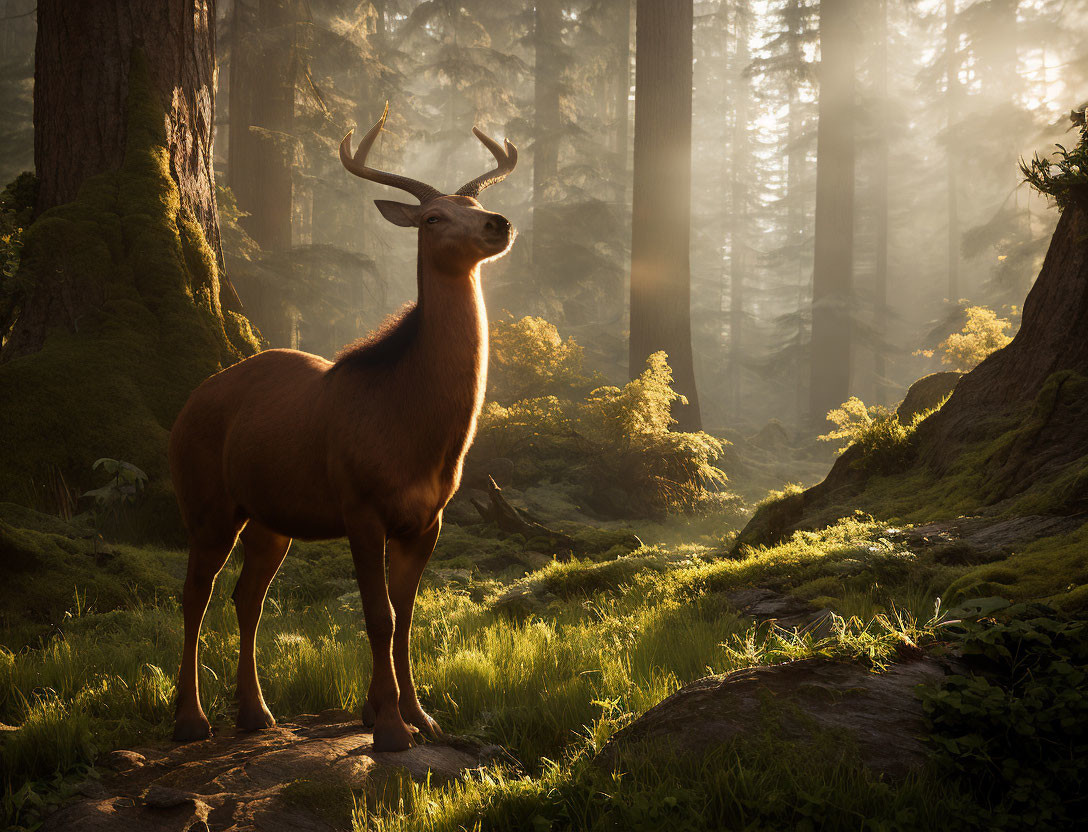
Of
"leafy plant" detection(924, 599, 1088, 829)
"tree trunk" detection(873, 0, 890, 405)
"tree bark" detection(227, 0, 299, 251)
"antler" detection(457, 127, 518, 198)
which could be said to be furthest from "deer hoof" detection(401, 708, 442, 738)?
"tree trunk" detection(873, 0, 890, 405)

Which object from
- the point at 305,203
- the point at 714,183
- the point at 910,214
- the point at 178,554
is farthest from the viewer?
the point at 714,183

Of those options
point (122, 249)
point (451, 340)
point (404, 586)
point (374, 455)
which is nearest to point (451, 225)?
point (451, 340)

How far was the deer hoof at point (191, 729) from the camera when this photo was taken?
3729 millimetres

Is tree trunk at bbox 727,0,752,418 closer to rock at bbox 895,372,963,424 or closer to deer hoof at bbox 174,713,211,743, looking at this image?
rock at bbox 895,372,963,424

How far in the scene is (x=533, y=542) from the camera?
Result: 30.3 ft

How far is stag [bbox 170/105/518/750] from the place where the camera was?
355cm

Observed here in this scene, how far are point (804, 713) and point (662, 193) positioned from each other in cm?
1597

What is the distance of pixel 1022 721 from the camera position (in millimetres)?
2568

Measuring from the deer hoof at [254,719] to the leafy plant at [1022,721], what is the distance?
3.15 meters

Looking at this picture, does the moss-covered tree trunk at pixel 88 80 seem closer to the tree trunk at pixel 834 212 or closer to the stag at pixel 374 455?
the stag at pixel 374 455

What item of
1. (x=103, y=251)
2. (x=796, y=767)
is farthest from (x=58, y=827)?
(x=103, y=251)

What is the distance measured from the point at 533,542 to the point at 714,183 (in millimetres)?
52768

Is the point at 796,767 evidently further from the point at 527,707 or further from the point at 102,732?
the point at 102,732

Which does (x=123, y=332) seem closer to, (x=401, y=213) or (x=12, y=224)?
(x=12, y=224)
